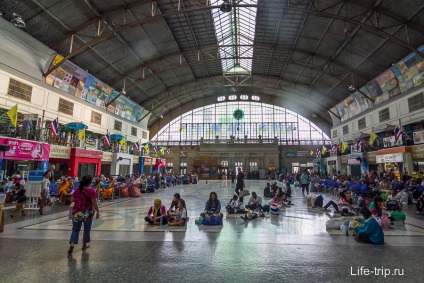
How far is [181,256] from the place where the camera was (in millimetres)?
4141

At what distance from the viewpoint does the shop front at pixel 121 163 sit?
24422 millimetres

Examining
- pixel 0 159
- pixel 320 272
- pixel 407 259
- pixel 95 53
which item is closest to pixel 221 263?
pixel 320 272

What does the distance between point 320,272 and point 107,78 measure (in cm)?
2593

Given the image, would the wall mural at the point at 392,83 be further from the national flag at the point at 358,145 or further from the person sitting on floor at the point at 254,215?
the person sitting on floor at the point at 254,215

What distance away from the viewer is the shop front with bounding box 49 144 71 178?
1641cm

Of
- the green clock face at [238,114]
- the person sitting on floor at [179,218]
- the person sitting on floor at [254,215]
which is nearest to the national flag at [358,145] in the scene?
the green clock face at [238,114]

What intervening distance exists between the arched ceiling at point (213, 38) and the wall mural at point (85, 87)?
85 cm

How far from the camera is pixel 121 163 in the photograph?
83.6ft

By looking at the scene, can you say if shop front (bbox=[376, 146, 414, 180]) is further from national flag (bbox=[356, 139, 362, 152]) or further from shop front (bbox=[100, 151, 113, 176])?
shop front (bbox=[100, 151, 113, 176])

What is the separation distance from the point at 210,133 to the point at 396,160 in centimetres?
2894

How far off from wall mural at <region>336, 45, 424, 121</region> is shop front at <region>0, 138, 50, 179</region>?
28.3 m

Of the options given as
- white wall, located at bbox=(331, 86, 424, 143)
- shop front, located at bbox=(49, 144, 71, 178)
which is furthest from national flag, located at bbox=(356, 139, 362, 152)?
shop front, located at bbox=(49, 144, 71, 178)

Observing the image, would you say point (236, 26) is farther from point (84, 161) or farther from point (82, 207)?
point (82, 207)

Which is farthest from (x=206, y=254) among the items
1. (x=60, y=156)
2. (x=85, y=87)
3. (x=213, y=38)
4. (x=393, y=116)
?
(x=393, y=116)
